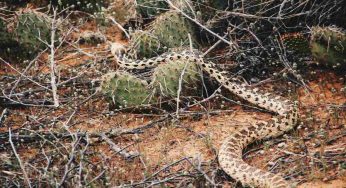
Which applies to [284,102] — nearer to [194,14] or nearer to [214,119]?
[214,119]

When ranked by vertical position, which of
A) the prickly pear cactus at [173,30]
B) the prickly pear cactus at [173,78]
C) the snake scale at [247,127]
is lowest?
the snake scale at [247,127]

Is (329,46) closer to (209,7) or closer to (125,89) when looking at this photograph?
(209,7)

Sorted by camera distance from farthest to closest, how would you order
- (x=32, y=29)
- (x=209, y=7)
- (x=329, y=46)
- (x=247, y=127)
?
(x=32, y=29)
(x=209, y=7)
(x=329, y=46)
(x=247, y=127)

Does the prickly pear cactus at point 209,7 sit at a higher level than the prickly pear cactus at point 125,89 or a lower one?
higher

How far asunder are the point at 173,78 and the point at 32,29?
2605 millimetres

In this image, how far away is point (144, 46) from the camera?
24.6 ft

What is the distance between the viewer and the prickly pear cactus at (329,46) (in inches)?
262

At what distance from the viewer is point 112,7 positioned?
9.20 metres

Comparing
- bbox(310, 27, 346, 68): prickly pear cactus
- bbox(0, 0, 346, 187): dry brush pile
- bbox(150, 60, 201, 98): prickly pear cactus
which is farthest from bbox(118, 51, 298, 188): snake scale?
bbox(310, 27, 346, 68): prickly pear cactus

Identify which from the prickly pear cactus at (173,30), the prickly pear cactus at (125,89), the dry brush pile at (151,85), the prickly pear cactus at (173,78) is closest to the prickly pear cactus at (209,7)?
the dry brush pile at (151,85)

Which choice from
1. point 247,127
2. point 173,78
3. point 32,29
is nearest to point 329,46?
point 247,127

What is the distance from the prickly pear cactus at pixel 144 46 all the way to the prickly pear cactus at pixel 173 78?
2.73 ft

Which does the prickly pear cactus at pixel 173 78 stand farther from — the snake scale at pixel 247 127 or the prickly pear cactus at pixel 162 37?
the prickly pear cactus at pixel 162 37

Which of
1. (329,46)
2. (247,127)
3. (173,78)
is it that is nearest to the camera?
(247,127)
